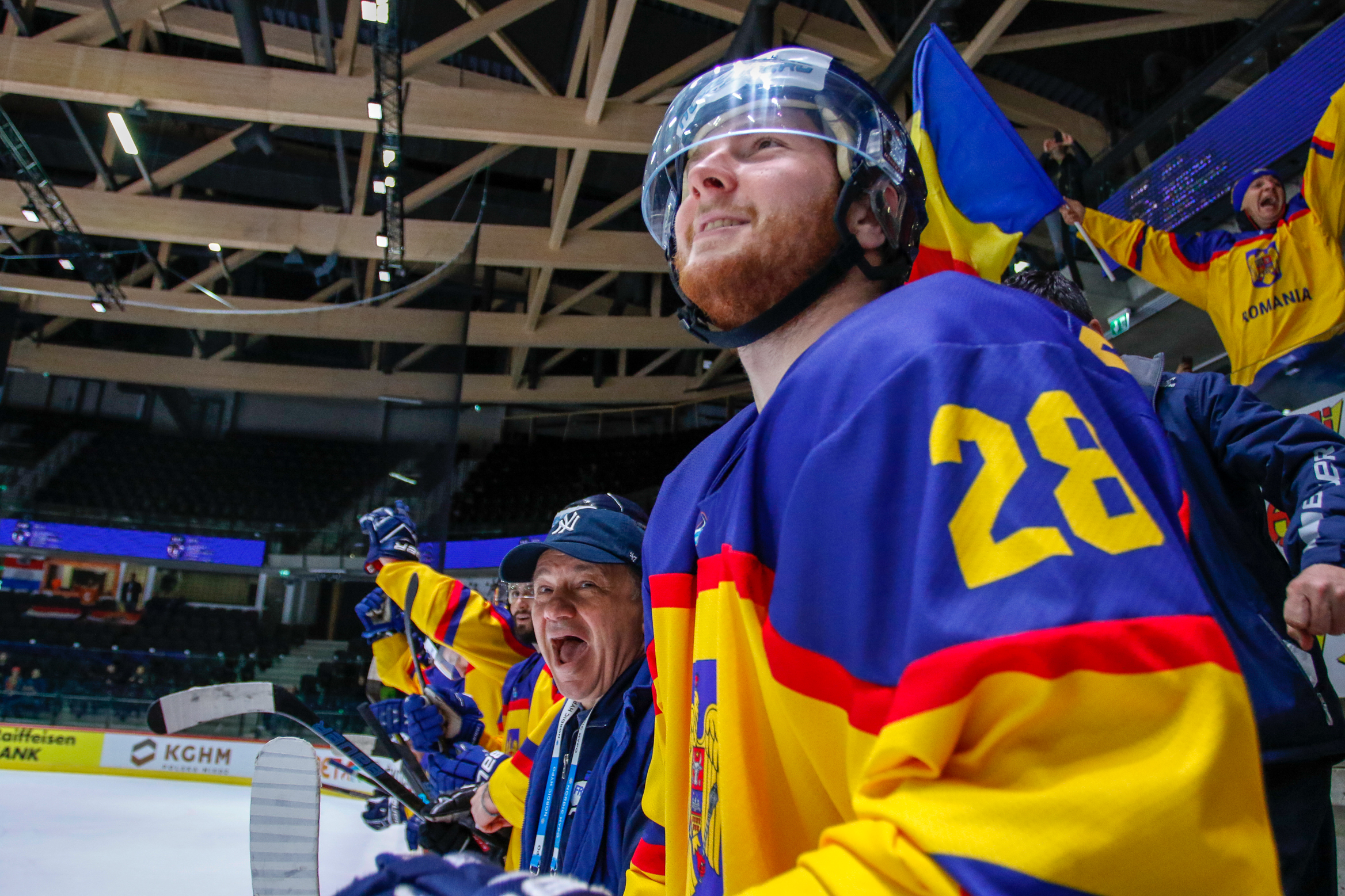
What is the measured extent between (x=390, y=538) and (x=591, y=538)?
207cm

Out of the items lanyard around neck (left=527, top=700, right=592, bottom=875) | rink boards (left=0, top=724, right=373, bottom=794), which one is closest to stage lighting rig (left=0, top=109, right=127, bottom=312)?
rink boards (left=0, top=724, right=373, bottom=794)

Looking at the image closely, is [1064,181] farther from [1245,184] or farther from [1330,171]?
[1330,171]

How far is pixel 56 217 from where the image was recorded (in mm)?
7613

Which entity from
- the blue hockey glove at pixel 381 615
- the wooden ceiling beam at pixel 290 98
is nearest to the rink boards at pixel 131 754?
the blue hockey glove at pixel 381 615

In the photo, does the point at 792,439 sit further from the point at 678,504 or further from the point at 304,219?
the point at 304,219

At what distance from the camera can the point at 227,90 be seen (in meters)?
6.70

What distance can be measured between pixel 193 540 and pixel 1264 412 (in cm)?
647

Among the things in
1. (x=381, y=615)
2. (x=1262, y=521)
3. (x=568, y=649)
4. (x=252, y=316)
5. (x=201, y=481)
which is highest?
(x=252, y=316)

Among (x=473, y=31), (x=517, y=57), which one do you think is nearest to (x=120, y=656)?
(x=473, y=31)

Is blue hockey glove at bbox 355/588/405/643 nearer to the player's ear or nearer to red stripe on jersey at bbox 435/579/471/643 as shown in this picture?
red stripe on jersey at bbox 435/579/471/643

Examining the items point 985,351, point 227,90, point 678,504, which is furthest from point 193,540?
point 985,351

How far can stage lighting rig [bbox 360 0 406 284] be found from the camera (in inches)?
222

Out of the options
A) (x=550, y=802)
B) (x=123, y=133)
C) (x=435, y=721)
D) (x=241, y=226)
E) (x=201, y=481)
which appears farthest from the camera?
(x=241, y=226)

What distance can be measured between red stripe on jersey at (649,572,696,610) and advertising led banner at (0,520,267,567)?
588 cm
